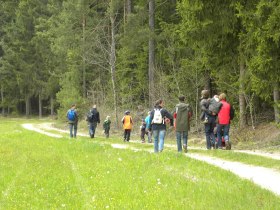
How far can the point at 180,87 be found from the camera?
27609mm

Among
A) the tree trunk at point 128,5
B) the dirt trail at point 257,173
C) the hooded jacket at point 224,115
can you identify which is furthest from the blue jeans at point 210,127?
the tree trunk at point 128,5

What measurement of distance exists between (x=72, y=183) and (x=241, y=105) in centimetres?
1241

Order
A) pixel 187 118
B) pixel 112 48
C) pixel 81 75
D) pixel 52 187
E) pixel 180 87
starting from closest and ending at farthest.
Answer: pixel 52 187 → pixel 187 118 → pixel 180 87 → pixel 112 48 → pixel 81 75

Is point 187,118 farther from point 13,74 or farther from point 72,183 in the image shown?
point 13,74

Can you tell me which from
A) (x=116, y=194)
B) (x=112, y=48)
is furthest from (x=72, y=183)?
(x=112, y=48)

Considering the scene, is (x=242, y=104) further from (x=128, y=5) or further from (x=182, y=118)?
(x=128, y=5)

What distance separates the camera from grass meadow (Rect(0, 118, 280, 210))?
24.5 ft

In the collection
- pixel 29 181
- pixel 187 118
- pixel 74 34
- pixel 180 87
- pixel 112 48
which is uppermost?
pixel 74 34

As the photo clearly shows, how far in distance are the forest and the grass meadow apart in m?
6.44

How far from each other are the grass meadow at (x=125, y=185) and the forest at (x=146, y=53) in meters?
6.44

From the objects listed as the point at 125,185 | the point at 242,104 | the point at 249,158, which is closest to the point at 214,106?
the point at 249,158

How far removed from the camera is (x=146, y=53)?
3581 cm

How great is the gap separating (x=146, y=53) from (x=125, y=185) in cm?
2720

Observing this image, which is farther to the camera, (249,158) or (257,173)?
(249,158)
